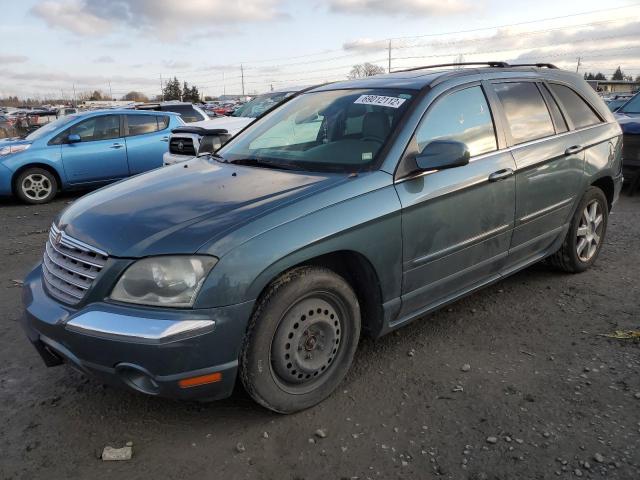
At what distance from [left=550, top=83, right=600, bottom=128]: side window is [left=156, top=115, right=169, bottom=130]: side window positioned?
25.4ft

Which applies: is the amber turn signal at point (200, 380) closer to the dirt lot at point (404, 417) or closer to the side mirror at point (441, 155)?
the dirt lot at point (404, 417)

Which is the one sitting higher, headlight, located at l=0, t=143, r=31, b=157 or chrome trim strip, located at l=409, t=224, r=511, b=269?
headlight, located at l=0, t=143, r=31, b=157

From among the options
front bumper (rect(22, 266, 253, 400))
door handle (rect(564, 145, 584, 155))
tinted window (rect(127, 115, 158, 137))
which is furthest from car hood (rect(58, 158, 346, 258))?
tinted window (rect(127, 115, 158, 137))

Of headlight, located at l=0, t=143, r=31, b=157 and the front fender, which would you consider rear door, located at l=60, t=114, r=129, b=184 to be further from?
the front fender

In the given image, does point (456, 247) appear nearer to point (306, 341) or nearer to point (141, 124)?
point (306, 341)

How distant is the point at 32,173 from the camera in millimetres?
9031

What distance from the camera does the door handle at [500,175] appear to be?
3.46 meters

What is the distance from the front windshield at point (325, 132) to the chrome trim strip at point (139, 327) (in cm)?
128

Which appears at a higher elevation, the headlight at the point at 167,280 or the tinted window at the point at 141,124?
the tinted window at the point at 141,124

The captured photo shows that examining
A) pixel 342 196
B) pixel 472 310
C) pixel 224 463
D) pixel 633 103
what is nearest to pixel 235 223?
pixel 342 196

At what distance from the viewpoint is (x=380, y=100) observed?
3459mm

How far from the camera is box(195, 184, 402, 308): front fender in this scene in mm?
2387

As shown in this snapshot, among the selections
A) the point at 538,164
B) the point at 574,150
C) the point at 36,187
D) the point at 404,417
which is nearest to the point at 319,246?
the point at 404,417

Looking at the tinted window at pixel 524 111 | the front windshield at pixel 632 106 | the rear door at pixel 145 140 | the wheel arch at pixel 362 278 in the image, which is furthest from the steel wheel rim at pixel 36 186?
the front windshield at pixel 632 106
